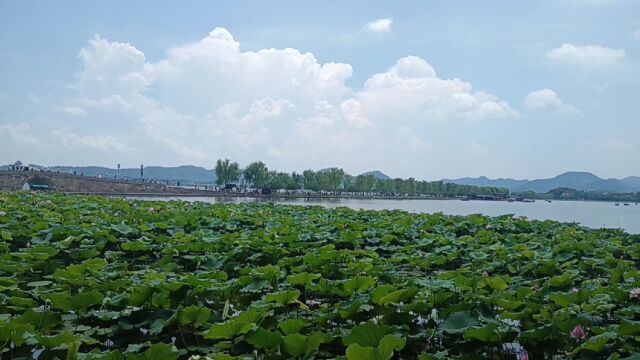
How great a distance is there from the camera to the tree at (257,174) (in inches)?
3608

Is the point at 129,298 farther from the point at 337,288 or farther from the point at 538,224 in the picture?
the point at 538,224

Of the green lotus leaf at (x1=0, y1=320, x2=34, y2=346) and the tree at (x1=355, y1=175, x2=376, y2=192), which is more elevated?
the tree at (x1=355, y1=175, x2=376, y2=192)

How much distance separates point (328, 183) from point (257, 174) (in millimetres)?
16753

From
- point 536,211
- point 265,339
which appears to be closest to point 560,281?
point 265,339

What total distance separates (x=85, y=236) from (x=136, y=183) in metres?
63.4

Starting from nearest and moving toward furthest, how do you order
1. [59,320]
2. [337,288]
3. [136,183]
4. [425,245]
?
[59,320] < [337,288] < [425,245] < [136,183]

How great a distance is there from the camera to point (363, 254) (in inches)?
248

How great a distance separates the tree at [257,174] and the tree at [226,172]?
2.03 m

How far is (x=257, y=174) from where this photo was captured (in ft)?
301

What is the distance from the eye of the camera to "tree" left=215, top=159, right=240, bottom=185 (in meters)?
90.2

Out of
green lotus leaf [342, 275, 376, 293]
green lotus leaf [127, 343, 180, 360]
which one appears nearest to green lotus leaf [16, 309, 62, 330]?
green lotus leaf [127, 343, 180, 360]

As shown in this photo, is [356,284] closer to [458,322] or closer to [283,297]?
[283,297]

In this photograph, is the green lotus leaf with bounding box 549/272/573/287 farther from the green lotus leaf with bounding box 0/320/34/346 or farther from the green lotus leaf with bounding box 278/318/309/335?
the green lotus leaf with bounding box 0/320/34/346

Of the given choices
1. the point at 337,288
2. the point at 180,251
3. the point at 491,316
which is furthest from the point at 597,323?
the point at 180,251
